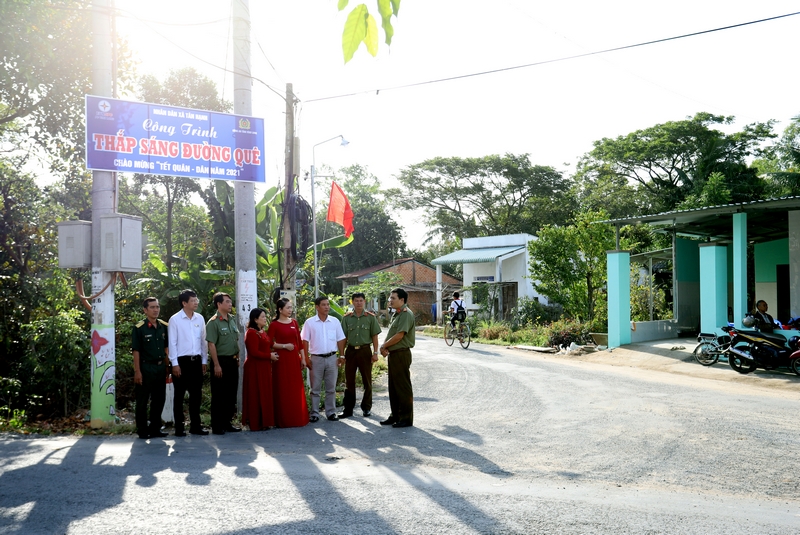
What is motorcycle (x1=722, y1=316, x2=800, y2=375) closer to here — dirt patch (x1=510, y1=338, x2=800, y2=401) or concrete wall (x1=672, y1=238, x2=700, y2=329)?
dirt patch (x1=510, y1=338, x2=800, y2=401)

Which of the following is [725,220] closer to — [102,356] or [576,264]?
[576,264]

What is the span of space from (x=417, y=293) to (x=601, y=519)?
121 ft

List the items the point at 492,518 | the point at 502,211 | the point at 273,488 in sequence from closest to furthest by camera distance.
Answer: the point at 492,518 < the point at 273,488 < the point at 502,211

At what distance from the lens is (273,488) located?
17.4ft

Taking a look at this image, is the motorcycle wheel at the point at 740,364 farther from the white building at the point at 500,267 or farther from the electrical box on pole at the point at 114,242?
the white building at the point at 500,267

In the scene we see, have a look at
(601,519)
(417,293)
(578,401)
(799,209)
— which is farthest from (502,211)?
(601,519)

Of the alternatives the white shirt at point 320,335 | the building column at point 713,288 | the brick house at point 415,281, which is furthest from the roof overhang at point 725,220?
the brick house at point 415,281

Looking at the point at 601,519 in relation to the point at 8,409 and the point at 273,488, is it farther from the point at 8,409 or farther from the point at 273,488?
the point at 8,409

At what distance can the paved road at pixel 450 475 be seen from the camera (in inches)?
176

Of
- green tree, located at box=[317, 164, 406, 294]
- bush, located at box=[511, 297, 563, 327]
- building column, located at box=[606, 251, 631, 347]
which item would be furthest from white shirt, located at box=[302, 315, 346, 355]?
green tree, located at box=[317, 164, 406, 294]

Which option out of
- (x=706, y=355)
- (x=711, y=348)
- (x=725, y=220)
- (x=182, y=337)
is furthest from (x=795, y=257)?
(x=182, y=337)

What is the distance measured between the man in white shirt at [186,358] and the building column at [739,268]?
40.1ft

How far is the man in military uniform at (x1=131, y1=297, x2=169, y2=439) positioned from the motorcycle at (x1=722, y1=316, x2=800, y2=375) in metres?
11.5

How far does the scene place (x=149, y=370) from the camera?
7.77 metres
